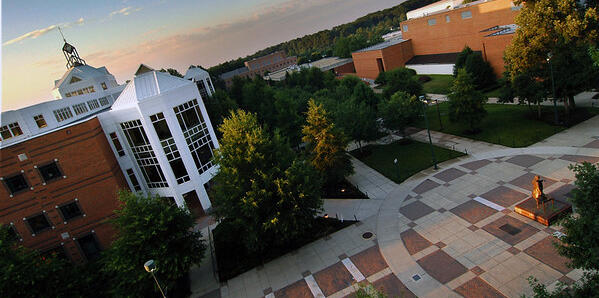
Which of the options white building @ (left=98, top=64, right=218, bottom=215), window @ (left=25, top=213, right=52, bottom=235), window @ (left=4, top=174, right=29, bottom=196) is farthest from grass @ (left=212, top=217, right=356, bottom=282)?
window @ (left=4, top=174, right=29, bottom=196)

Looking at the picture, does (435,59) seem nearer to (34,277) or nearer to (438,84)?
(438,84)

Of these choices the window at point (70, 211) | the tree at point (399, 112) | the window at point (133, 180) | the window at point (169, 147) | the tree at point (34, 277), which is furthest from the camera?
the tree at point (399, 112)

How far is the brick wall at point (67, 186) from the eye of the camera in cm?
2383

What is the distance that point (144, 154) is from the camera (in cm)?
2838

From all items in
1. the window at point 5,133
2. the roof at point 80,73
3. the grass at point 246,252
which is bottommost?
the grass at point 246,252

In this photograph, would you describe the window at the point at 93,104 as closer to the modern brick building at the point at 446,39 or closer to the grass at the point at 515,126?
the grass at the point at 515,126

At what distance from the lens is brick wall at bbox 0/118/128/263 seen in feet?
78.2

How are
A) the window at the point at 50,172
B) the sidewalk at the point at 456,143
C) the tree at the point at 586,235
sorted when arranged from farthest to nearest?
the sidewalk at the point at 456,143
the window at the point at 50,172
the tree at the point at 586,235

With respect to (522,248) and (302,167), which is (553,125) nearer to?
(522,248)

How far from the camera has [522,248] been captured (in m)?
16.3

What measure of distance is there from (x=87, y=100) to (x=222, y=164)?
32.3 m

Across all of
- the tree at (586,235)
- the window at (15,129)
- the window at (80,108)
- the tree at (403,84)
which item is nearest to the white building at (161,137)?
the window at (15,129)

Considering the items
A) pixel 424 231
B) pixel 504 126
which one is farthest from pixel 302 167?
pixel 504 126

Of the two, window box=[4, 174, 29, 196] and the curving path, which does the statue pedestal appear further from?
window box=[4, 174, 29, 196]
